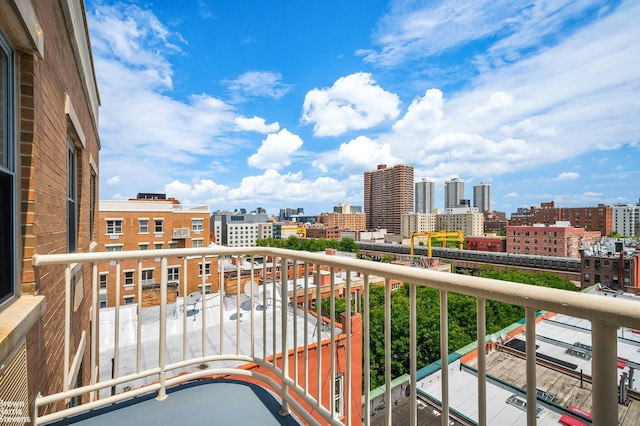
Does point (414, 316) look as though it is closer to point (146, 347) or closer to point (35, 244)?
point (35, 244)

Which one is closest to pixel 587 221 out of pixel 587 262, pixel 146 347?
pixel 587 262

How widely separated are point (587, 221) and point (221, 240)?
85.0 metres

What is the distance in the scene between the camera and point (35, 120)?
171 cm

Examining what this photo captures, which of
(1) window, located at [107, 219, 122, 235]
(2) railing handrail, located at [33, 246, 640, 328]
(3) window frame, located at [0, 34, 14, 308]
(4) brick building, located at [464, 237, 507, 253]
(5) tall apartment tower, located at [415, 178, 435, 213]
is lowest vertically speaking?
(4) brick building, located at [464, 237, 507, 253]

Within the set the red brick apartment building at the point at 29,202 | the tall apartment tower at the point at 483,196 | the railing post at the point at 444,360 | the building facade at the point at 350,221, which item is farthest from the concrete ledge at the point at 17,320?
the tall apartment tower at the point at 483,196

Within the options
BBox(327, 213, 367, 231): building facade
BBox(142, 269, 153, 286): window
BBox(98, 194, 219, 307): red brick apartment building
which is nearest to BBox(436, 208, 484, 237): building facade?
BBox(327, 213, 367, 231): building facade

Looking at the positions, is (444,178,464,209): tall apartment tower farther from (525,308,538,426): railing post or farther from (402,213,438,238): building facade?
(525,308,538,426): railing post

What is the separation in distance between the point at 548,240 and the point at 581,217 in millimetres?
35773

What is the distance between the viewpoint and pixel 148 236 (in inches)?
828

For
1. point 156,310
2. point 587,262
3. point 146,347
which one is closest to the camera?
point 146,347

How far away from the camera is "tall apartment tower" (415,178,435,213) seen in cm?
13000

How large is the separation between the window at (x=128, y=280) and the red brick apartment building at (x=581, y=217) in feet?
243

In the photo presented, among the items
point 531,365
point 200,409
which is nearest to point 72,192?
point 200,409

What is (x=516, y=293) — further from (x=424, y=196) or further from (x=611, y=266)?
(x=424, y=196)
